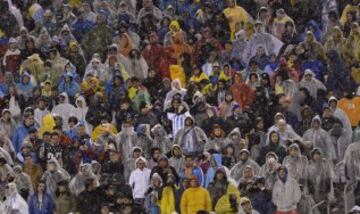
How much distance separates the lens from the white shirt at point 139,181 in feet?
112

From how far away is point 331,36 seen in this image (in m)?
41.2

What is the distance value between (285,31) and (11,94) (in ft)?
23.6

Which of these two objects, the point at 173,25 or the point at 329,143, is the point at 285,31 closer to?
the point at 173,25

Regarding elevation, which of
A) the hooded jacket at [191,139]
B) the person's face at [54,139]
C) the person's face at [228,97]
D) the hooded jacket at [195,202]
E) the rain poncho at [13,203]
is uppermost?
the person's face at [228,97]

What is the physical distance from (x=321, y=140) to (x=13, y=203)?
20.9 ft

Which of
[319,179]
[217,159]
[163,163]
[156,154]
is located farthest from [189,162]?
[319,179]

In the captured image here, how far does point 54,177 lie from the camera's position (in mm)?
34500

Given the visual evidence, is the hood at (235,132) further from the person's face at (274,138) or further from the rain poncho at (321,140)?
the rain poncho at (321,140)

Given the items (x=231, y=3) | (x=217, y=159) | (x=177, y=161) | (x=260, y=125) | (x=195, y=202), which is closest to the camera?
(x=195, y=202)

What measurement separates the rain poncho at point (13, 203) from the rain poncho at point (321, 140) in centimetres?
591

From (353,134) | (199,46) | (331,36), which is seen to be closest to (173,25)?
(199,46)

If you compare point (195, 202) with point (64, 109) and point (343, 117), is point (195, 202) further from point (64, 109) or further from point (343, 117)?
point (64, 109)

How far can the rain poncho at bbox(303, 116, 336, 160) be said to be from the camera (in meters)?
35.2

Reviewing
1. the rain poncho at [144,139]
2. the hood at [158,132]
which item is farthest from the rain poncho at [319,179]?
the rain poncho at [144,139]
